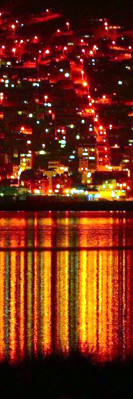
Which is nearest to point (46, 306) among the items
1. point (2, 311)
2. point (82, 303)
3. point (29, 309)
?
point (29, 309)

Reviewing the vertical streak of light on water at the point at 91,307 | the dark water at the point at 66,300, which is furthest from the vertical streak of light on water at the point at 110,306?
the vertical streak of light on water at the point at 91,307

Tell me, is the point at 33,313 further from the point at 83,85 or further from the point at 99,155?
the point at 83,85

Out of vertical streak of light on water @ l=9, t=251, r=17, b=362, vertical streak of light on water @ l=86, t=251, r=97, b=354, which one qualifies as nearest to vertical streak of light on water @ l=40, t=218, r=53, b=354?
vertical streak of light on water @ l=9, t=251, r=17, b=362

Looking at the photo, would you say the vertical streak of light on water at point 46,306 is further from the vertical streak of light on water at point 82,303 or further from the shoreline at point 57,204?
the shoreline at point 57,204

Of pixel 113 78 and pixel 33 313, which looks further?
pixel 113 78

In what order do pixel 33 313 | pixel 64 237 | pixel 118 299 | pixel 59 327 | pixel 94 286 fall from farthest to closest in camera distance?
1. pixel 64 237
2. pixel 94 286
3. pixel 118 299
4. pixel 33 313
5. pixel 59 327

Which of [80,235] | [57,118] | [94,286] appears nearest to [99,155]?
[57,118]

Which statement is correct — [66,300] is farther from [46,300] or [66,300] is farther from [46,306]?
[46,306]
